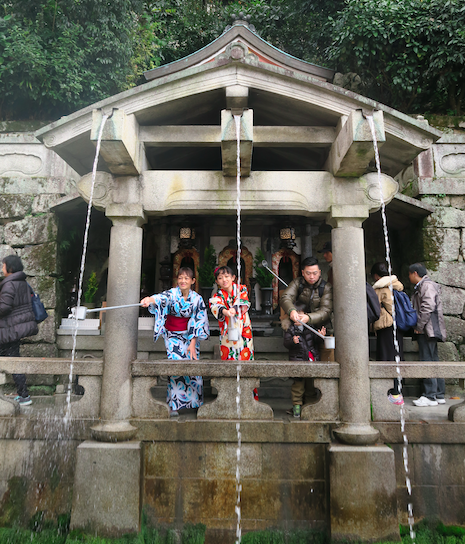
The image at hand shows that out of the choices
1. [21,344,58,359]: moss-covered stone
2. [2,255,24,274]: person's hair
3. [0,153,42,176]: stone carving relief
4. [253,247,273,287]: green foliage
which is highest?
[0,153,42,176]: stone carving relief

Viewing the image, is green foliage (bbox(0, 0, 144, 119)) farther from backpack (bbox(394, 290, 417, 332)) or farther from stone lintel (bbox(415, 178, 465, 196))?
backpack (bbox(394, 290, 417, 332))

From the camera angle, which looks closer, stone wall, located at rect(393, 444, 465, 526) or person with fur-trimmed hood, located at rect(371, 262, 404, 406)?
stone wall, located at rect(393, 444, 465, 526)

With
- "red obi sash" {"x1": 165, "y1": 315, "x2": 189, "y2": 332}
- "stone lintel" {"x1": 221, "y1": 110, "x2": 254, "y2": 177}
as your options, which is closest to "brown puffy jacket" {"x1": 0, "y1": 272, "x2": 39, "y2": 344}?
"red obi sash" {"x1": 165, "y1": 315, "x2": 189, "y2": 332}

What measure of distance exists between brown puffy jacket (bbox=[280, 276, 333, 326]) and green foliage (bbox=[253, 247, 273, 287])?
3328mm

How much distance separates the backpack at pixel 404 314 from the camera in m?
5.75

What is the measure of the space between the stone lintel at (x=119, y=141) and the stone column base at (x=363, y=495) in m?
3.60

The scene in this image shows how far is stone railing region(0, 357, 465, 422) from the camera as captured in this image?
13.4 ft

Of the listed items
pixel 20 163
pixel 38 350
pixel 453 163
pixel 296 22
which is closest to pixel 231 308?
pixel 38 350

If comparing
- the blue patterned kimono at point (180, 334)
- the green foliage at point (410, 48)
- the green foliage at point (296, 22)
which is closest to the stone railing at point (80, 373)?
the blue patterned kimono at point (180, 334)

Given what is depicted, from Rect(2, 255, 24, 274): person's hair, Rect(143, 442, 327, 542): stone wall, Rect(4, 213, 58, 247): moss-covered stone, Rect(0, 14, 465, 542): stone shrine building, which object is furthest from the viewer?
Rect(4, 213, 58, 247): moss-covered stone

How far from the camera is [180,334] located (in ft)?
15.8

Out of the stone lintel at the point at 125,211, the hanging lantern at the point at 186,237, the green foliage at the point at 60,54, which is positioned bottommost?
the stone lintel at the point at 125,211

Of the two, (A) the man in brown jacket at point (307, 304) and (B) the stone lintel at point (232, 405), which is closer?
(B) the stone lintel at point (232, 405)

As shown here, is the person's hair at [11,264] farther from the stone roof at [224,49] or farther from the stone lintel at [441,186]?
the stone lintel at [441,186]
